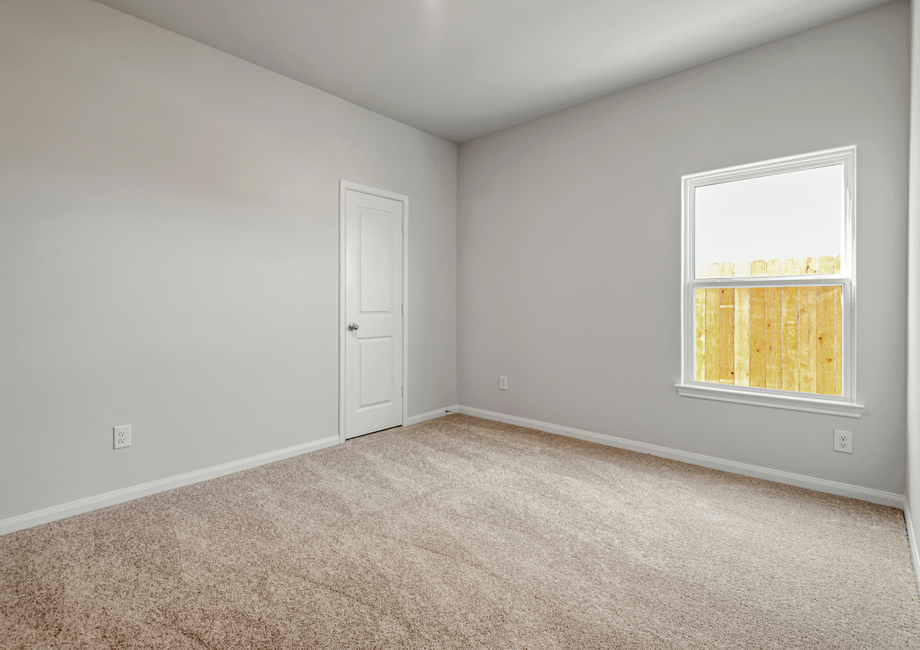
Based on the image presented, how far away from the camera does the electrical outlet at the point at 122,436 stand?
2.61m

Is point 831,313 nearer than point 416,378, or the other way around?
point 831,313

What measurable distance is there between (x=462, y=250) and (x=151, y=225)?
2760 millimetres

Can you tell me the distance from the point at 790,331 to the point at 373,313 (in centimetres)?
304

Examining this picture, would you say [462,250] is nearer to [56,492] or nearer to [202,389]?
[202,389]

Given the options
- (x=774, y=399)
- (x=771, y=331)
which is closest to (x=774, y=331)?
(x=771, y=331)

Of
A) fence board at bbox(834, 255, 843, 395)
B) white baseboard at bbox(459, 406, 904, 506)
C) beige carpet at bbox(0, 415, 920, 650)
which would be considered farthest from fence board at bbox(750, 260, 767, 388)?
beige carpet at bbox(0, 415, 920, 650)

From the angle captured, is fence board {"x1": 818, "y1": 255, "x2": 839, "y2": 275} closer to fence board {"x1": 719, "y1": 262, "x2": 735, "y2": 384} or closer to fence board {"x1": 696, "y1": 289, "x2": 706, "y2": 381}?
fence board {"x1": 719, "y1": 262, "x2": 735, "y2": 384}

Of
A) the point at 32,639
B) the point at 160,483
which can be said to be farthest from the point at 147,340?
the point at 32,639

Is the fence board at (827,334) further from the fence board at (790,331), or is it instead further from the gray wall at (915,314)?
the gray wall at (915,314)

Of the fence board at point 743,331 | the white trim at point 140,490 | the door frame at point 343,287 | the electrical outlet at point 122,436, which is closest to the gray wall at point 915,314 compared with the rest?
the fence board at point 743,331

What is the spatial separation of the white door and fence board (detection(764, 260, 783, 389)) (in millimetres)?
2839

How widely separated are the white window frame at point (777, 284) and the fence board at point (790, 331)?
5 cm

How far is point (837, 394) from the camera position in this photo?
8.98ft

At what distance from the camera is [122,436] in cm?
263
